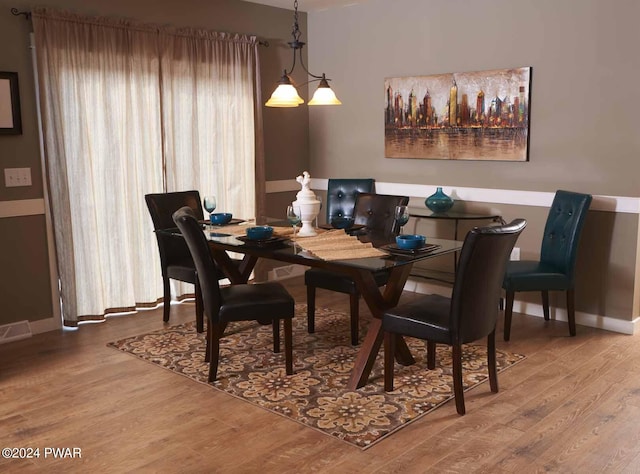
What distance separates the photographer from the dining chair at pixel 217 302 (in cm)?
346

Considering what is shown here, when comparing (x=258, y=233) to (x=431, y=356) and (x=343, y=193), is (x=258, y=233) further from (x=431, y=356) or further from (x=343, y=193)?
(x=343, y=193)

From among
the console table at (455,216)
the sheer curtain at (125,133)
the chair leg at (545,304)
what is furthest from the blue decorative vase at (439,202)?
the sheer curtain at (125,133)

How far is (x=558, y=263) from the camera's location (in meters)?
4.41

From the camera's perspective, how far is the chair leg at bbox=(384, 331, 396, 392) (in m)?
3.37

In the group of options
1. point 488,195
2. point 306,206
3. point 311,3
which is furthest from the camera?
point 311,3

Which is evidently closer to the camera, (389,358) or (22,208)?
(389,358)

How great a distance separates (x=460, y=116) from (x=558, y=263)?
4.71 ft

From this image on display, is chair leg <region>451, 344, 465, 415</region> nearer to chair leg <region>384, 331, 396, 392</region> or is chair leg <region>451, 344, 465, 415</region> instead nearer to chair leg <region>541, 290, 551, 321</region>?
chair leg <region>384, 331, 396, 392</region>

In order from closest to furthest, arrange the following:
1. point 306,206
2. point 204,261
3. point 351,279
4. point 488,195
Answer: point 204,261 → point 306,206 → point 351,279 → point 488,195

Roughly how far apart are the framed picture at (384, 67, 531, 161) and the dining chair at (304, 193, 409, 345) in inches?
36.4

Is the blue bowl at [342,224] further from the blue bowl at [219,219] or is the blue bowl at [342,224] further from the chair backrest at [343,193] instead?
the chair backrest at [343,193]

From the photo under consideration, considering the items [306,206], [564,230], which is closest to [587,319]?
[564,230]

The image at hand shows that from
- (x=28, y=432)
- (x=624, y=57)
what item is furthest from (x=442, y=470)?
(x=624, y=57)

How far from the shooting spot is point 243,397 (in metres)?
A: 3.38
